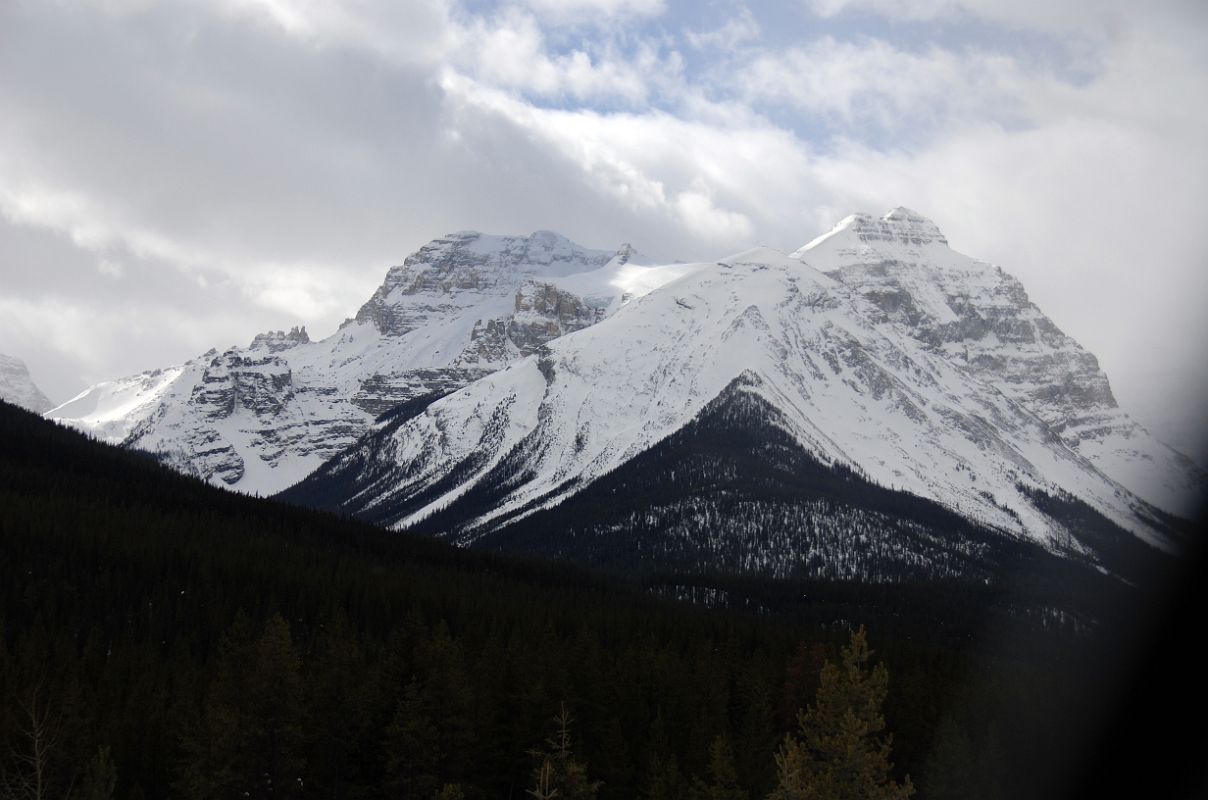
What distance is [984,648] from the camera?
13938cm

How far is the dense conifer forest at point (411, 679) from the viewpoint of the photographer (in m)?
52.2

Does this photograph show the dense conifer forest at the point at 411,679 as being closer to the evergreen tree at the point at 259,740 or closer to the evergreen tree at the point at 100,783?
the evergreen tree at the point at 259,740

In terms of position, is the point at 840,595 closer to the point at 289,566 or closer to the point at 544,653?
the point at 289,566

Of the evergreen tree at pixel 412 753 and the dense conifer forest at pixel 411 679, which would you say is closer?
the dense conifer forest at pixel 411 679

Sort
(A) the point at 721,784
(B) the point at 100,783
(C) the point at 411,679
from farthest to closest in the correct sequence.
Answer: (C) the point at 411,679
(A) the point at 721,784
(B) the point at 100,783

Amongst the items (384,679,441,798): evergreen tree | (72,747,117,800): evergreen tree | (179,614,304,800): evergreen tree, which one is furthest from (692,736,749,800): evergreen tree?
(72,747,117,800): evergreen tree

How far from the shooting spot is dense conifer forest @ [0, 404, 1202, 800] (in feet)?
171

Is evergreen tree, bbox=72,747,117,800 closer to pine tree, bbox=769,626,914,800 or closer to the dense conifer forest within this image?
the dense conifer forest

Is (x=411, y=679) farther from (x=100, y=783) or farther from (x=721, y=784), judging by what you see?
(x=100, y=783)

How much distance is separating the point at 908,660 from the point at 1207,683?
1033 inches

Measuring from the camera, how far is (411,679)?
212 ft

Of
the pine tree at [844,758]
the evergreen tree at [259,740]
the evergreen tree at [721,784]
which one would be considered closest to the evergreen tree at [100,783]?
the evergreen tree at [259,740]

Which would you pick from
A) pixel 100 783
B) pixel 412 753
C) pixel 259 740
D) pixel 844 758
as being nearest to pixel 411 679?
pixel 412 753

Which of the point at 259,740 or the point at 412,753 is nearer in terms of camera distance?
the point at 259,740
